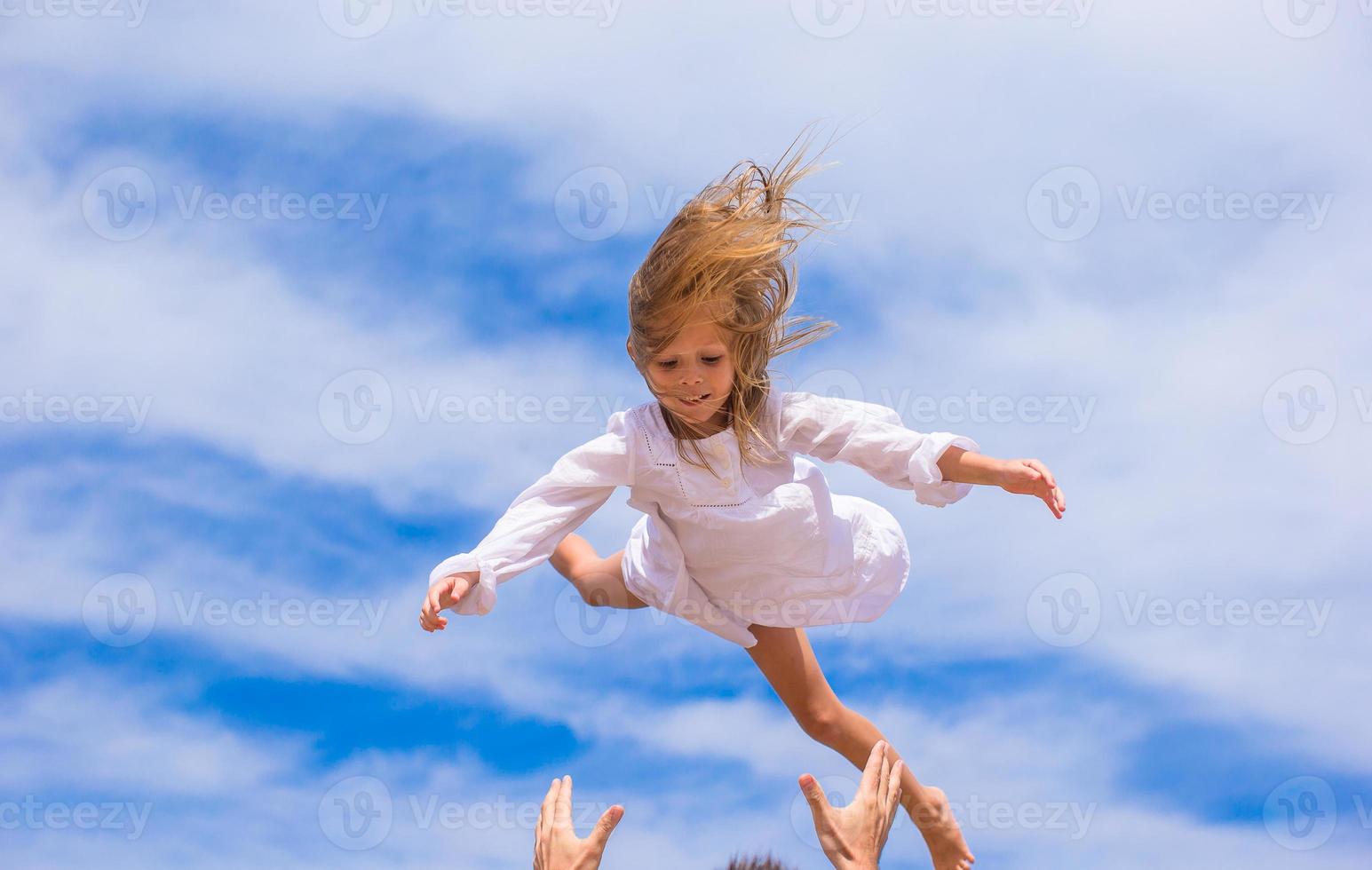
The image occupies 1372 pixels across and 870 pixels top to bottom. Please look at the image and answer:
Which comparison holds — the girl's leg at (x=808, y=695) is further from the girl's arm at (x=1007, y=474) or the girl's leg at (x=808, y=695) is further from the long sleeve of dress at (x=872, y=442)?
the girl's arm at (x=1007, y=474)

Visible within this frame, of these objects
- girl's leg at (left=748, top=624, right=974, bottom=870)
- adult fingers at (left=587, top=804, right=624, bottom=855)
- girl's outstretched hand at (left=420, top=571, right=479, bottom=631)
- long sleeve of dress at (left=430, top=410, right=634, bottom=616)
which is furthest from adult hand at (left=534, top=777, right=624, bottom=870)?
girl's leg at (left=748, top=624, right=974, bottom=870)

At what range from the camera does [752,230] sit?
5352 mm

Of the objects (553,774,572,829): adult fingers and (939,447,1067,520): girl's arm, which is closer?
(553,774,572,829): adult fingers

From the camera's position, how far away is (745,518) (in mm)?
5453

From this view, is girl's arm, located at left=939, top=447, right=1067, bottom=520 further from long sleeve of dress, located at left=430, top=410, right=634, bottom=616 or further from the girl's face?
long sleeve of dress, located at left=430, top=410, right=634, bottom=616

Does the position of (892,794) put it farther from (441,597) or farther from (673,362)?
(673,362)

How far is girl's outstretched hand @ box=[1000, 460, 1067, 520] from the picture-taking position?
4418 mm

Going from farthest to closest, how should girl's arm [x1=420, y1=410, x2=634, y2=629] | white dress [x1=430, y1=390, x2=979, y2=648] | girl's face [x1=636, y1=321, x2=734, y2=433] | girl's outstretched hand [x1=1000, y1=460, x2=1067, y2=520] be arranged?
girl's face [x1=636, y1=321, x2=734, y2=433] < white dress [x1=430, y1=390, x2=979, y2=648] < girl's arm [x1=420, y1=410, x2=634, y2=629] < girl's outstretched hand [x1=1000, y1=460, x2=1067, y2=520]

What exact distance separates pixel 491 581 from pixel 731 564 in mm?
1290

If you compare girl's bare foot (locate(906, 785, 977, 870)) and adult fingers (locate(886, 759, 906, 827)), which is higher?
girl's bare foot (locate(906, 785, 977, 870))

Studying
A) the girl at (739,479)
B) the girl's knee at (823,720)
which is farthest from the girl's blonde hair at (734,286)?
the girl's knee at (823,720)

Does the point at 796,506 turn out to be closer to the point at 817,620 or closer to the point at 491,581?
the point at 817,620

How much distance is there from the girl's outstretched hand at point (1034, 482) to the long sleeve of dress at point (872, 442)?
0.25 metres

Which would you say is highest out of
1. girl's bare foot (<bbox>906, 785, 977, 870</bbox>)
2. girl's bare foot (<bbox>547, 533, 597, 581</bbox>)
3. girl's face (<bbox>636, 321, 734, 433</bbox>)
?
girl's face (<bbox>636, 321, 734, 433</bbox>)
